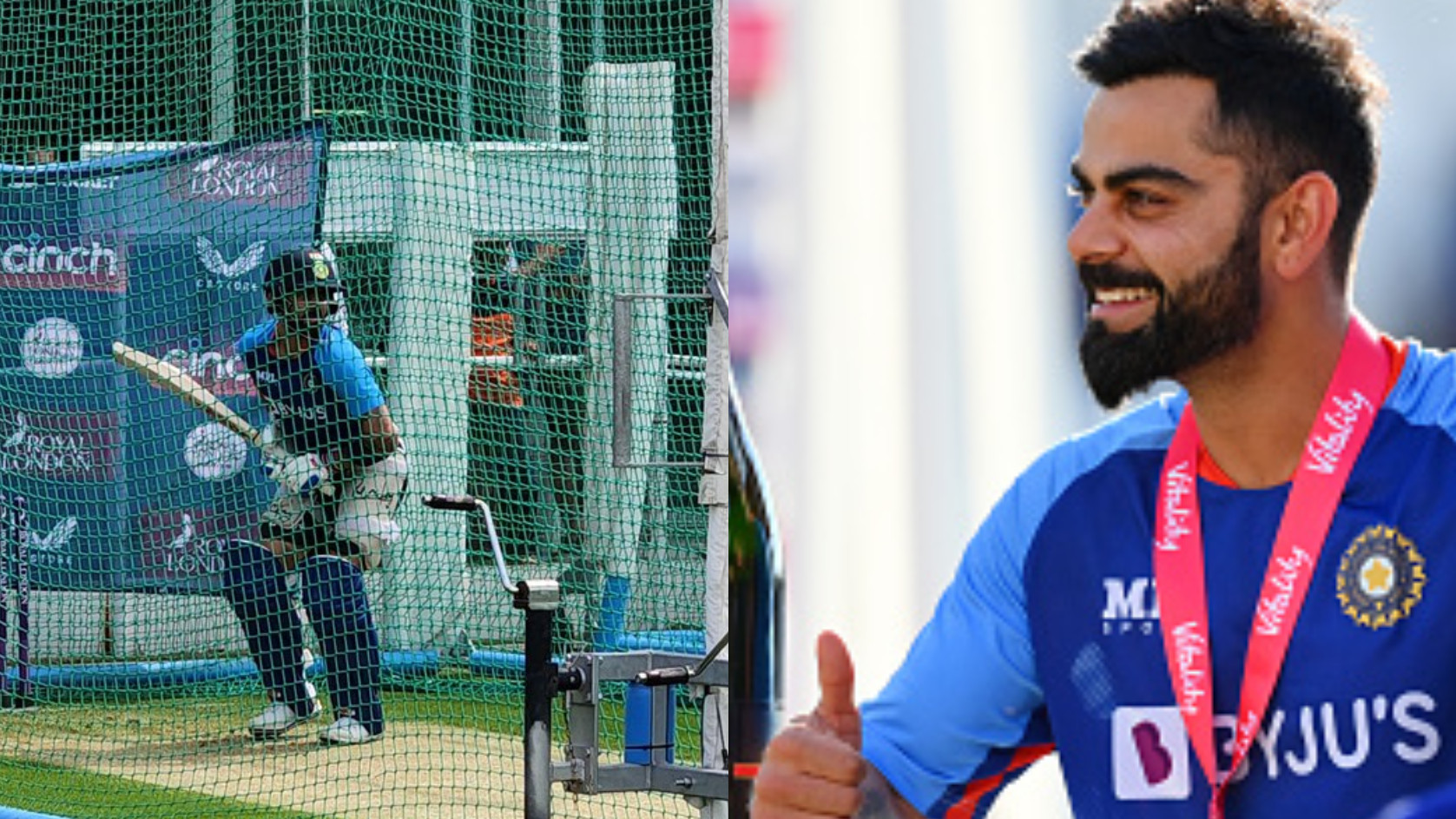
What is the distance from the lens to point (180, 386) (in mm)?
8688

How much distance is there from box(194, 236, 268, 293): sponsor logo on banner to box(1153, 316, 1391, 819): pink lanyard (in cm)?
728

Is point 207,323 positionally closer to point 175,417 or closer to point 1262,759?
point 175,417

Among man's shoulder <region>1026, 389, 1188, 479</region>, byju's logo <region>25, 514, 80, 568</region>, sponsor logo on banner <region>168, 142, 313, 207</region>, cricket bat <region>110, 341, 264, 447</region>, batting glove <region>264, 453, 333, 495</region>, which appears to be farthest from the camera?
byju's logo <region>25, 514, 80, 568</region>

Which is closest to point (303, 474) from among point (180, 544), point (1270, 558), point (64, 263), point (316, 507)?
point (316, 507)

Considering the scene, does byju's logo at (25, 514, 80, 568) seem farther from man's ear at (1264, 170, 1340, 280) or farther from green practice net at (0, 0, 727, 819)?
man's ear at (1264, 170, 1340, 280)

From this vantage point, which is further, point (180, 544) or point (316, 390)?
point (180, 544)

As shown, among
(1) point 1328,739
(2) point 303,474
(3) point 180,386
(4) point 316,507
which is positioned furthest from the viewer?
(3) point 180,386

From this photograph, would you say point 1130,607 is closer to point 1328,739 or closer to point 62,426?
point 1328,739

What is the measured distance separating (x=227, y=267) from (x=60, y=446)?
3.36 ft

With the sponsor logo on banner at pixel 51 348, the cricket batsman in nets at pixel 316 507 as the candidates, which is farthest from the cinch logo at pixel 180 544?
the cricket batsman in nets at pixel 316 507

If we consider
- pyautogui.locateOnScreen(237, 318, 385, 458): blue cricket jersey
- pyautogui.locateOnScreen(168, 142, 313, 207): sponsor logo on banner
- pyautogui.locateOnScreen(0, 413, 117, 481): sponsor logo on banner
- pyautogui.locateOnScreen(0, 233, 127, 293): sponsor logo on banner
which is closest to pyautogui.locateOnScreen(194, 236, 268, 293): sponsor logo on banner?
pyautogui.locateOnScreen(168, 142, 313, 207): sponsor logo on banner

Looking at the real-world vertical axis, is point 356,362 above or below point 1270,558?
above

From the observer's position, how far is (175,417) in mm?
9461

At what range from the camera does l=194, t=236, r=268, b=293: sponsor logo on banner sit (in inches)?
365
